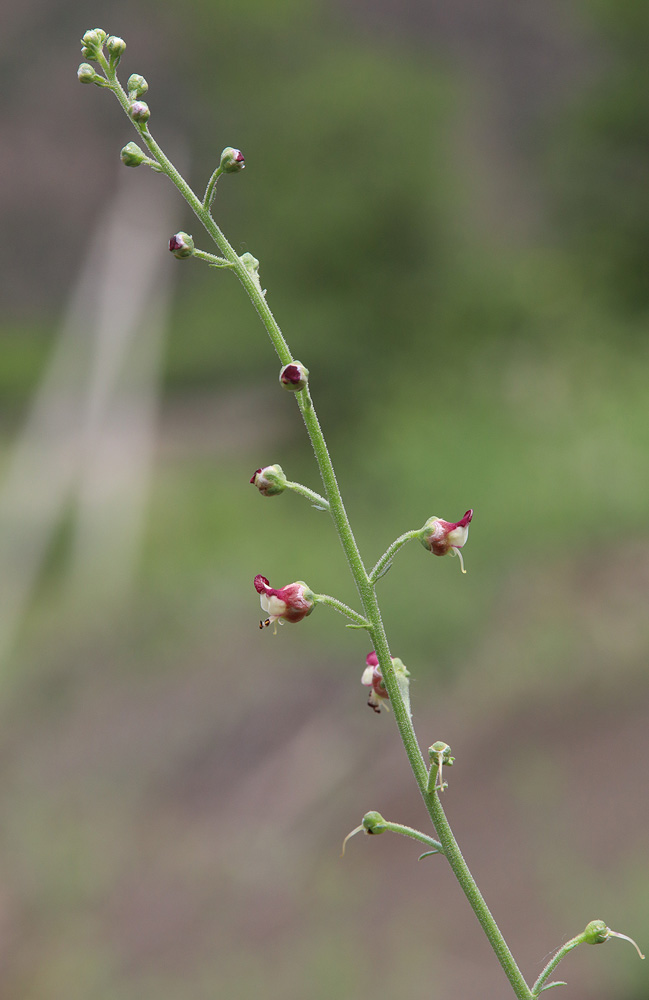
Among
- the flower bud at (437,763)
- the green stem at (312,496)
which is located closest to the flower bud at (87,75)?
the green stem at (312,496)

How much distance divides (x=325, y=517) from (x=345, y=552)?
340 inches

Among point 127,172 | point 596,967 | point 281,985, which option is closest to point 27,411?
point 127,172

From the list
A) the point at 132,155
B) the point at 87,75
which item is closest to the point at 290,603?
the point at 132,155

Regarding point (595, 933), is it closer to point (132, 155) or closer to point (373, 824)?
point (373, 824)

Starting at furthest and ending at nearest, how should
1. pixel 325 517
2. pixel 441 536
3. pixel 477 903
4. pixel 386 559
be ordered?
1. pixel 325 517
2. pixel 441 536
3. pixel 386 559
4. pixel 477 903

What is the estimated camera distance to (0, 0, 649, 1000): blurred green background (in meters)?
5.12

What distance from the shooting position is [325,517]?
9.93 m

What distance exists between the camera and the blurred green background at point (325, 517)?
16.8 feet

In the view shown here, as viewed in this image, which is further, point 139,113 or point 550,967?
point 139,113

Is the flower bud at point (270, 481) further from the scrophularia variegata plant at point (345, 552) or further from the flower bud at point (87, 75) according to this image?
the flower bud at point (87, 75)

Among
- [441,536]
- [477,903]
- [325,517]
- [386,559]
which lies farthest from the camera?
[325,517]

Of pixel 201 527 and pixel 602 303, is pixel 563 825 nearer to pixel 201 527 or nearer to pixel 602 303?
pixel 201 527

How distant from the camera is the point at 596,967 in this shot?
4.34 meters

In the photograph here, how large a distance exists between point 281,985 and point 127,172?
13.7 metres
